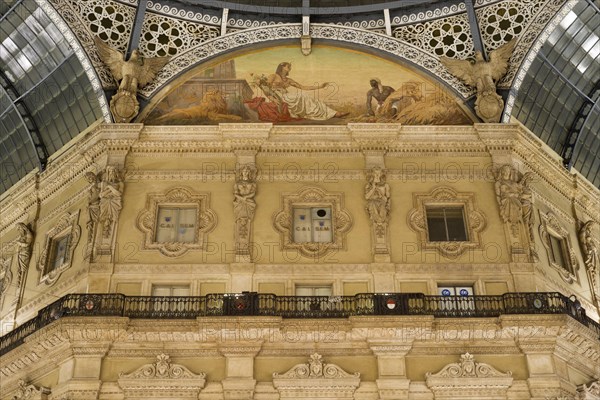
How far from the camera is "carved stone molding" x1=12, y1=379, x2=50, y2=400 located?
22609 millimetres

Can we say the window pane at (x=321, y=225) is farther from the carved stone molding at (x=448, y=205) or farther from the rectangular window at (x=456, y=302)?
the rectangular window at (x=456, y=302)

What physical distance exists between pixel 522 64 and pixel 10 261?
1774cm

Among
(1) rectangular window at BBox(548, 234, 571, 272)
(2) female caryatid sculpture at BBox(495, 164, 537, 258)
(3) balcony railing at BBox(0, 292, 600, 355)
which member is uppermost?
(2) female caryatid sculpture at BBox(495, 164, 537, 258)

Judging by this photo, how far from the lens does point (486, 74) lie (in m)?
27.8

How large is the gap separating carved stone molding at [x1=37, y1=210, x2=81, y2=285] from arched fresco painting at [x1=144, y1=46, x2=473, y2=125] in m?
4.07

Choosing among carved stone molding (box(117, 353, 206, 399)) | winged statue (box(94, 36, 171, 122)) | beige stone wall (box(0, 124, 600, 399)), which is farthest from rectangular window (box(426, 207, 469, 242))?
winged statue (box(94, 36, 171, 122))

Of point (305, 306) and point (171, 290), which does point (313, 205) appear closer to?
point (305, 306)

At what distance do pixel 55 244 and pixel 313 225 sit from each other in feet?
26.3

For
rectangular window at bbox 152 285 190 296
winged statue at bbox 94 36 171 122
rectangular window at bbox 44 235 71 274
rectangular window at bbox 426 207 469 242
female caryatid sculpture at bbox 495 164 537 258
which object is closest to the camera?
rectangular window at bbox 152 285 190 296

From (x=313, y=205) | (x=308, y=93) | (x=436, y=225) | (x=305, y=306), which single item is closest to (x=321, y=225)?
(x=313, y=205)

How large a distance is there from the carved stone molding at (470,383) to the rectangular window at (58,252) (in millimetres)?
11238

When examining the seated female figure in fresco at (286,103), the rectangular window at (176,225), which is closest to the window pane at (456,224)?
the seated female figure in fresco at (286,103)

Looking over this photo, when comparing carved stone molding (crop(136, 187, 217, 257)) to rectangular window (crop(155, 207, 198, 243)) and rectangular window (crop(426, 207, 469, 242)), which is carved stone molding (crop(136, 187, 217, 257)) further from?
rectangular window (crop(426, 207, 469, 242))

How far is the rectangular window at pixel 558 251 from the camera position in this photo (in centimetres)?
2591
